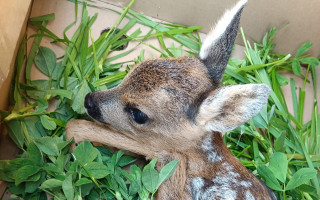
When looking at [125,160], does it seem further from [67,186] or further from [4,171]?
[4,171]

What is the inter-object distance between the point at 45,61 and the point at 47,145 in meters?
0.68

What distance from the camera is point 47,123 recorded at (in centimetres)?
224

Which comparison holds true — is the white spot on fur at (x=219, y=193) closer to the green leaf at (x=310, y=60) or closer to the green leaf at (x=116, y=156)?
the green leaf at (x=116, y=156)

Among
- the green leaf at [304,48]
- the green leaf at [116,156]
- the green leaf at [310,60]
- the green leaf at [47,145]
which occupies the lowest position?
the green leaf at [116,156]

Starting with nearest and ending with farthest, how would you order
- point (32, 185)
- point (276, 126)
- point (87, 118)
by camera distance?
point (32, 185)
point (87, 118)
point (276, 126)

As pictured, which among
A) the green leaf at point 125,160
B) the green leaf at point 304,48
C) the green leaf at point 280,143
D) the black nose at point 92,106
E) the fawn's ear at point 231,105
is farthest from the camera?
the green leaf at point 304,48

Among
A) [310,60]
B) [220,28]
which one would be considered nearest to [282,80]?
[310,60]

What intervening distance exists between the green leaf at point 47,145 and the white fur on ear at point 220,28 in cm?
93

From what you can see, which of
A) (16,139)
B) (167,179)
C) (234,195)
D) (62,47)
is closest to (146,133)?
(167,179)

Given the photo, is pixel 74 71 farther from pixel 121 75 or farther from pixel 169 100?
pixel 169 100

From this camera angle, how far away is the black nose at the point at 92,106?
2.13 m

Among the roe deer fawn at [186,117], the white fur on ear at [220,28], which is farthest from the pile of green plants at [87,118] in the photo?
the white fur on ear at [220,28]

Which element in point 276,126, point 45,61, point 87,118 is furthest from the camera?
point 276,126

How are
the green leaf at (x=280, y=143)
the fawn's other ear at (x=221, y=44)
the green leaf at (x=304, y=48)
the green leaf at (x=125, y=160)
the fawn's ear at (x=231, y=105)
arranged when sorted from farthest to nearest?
the green leaf at (x=304, y=48) → the green leaf at (x=280, y=143) → the green leaf at (x=125, y=160) → the fawn's other ear at (x=221, y=44) → the fawn's ear at (x=231, y=105)
